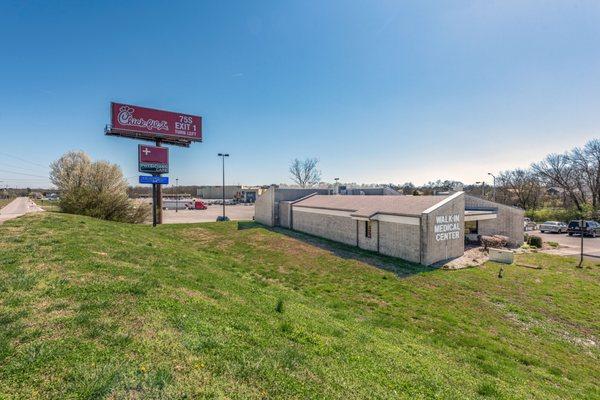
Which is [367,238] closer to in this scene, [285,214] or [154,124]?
[285,214]

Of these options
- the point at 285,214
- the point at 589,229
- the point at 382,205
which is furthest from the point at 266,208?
the point at 589,229

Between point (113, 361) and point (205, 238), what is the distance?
21.4 meters

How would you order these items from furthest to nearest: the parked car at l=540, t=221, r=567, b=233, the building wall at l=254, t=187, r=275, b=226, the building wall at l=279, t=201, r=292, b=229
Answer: the parked car at l=540, t=221, r=567, b=233
the building wall at l=254, t=187, r=275, b=226
the building wall at l=279, t=201, r=292, b=229

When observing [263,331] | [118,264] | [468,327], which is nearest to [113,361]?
[263,331]

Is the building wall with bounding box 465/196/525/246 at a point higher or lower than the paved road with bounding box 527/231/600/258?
higher

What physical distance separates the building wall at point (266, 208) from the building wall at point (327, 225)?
124 inches

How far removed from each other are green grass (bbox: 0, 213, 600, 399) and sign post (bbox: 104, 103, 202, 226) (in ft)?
50.4

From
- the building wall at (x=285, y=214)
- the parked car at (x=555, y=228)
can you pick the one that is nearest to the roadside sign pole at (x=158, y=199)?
the building wall at (x=285, y=214)

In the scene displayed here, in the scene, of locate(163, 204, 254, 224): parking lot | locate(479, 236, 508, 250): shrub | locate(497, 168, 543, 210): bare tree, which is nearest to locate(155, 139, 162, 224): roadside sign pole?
locate(163, 204, 254, 224): parking lot

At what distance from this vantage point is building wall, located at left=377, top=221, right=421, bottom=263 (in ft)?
55.5

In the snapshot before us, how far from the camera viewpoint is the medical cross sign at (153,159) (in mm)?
27547

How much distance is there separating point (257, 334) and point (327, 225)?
65.7ft

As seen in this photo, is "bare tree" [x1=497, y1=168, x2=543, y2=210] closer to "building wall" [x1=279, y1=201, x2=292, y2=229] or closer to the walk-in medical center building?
the walk-in medical center building

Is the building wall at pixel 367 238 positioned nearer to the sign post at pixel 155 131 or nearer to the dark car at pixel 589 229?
the sign post at pixel 155 131
